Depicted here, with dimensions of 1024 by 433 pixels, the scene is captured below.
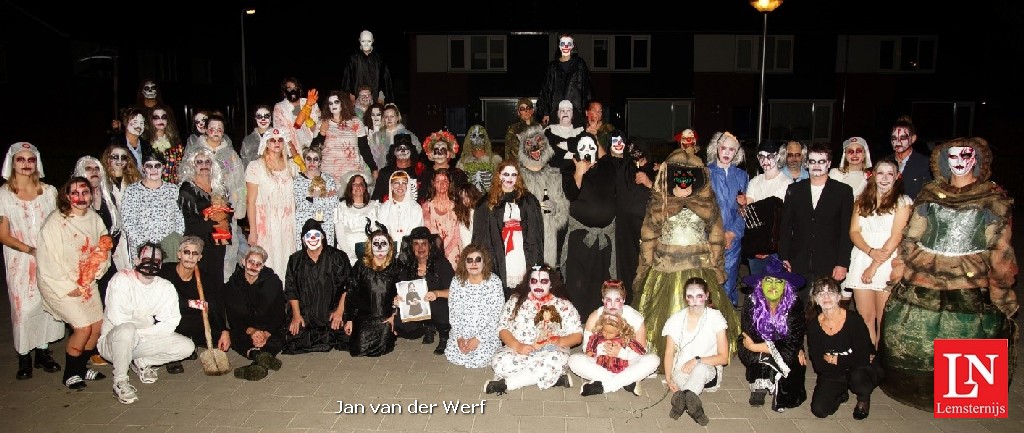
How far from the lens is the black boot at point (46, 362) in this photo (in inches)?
267

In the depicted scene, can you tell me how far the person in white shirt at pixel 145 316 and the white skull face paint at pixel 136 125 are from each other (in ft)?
8.29

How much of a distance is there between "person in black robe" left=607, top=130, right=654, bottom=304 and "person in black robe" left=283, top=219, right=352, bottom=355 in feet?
9.76

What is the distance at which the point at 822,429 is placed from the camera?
17.9ft

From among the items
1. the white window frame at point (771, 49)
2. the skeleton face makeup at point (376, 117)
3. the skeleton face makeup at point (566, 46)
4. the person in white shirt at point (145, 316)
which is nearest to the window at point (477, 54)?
the white window frame at point (771, 49)

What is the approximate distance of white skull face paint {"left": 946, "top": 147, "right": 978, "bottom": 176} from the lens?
573 centimetres

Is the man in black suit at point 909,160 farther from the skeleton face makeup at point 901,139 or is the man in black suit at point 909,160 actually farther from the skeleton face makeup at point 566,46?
the skeleton face makeup at point 566,46

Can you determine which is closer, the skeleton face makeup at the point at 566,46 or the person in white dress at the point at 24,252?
the person in white dress at the point at 24,252

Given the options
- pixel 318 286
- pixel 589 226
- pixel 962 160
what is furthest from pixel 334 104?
pixel 962 160

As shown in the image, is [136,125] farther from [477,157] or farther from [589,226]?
[589,226]

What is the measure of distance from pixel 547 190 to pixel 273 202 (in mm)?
3130

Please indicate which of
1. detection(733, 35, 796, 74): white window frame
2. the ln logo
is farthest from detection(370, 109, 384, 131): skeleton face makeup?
detection(733, 35, 796, 74): white window frame

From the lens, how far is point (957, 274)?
229 inches

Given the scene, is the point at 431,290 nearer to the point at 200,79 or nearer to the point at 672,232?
the point at 672,232

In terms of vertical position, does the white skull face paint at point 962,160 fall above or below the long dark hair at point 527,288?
above
